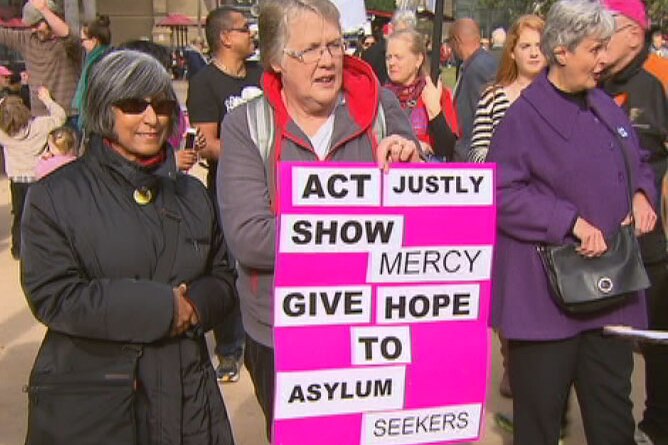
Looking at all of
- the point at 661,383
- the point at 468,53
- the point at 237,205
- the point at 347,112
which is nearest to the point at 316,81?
the point at 347,112

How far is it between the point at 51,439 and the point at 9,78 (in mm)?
11335

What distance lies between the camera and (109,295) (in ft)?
7.32

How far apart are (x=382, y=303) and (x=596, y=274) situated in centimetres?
98

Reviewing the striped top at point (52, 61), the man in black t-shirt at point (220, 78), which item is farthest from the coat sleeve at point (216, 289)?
the striped top at point (52, 61)

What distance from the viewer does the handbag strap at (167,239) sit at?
237 centimetres

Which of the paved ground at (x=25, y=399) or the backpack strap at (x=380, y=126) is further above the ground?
the backpack strap at (x=380, y=126)

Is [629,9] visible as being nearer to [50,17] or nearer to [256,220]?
[256,220]

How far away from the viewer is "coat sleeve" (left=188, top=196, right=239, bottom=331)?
2.39m

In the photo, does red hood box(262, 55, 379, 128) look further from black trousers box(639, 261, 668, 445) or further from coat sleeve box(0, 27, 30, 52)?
coat sleeve box(0, 27, 30, 52)

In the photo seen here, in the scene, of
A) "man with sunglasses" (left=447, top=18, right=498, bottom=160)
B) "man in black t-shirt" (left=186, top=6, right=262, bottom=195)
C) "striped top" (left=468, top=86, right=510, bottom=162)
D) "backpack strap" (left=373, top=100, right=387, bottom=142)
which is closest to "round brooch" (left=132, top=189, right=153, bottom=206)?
"backpack strap" (left=373, top=100, right=387, bottom=142)

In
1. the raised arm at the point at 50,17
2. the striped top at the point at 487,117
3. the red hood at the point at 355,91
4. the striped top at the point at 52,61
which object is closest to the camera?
the red hood at the point at 355,91

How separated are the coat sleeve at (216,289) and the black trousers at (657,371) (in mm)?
2300

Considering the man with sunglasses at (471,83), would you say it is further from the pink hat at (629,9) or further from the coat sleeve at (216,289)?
the coat sleeve at (216,289)

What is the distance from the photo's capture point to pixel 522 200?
3.05m
